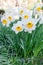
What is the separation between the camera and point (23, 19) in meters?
2.07

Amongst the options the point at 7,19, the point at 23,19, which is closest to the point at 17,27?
the point at 23,19

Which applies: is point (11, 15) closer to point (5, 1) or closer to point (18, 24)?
point (18, 24)

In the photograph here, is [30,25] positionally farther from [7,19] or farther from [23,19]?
[7,19]

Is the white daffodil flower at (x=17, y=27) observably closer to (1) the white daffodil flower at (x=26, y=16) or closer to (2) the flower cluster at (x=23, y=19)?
(2) the flower cluster at (x=23, y=19)

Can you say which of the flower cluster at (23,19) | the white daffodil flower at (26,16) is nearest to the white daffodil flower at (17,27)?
the flower cluster at (23,19)

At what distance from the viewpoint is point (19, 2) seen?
10023 mm

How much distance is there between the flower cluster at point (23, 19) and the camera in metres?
1.99

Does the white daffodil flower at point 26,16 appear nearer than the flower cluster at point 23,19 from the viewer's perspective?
No

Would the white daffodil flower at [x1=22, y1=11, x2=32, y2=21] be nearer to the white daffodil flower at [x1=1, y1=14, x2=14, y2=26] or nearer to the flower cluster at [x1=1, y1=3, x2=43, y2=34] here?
the flower cluster at [x1=1, y1=3, x2=43, y2=34]

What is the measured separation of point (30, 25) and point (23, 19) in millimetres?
109

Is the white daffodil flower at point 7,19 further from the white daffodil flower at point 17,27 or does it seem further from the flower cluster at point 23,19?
the white daffodil flower at point 17,27

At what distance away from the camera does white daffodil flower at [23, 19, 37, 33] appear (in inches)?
78.2

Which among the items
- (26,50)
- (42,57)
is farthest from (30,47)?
(42,57)

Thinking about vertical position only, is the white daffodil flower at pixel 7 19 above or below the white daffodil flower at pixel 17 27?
above
